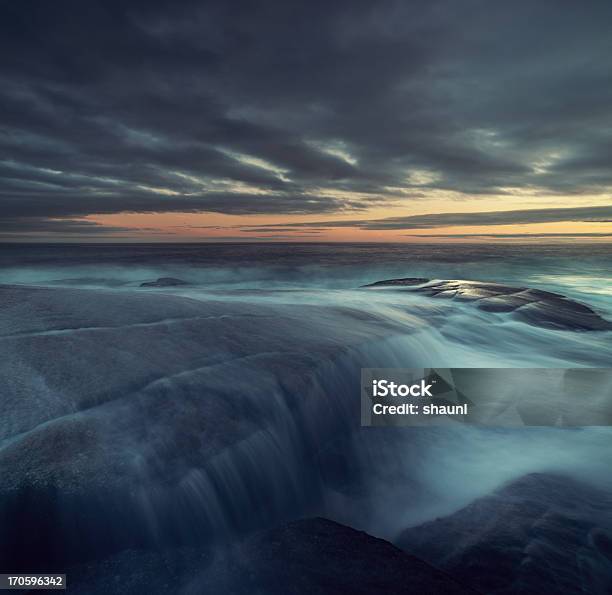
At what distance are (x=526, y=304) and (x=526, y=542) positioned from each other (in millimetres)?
9303

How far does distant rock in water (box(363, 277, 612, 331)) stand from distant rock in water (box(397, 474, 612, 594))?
697cm

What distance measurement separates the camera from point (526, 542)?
10.00 feet

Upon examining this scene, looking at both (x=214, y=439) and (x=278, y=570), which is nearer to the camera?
(x=278, y=570)

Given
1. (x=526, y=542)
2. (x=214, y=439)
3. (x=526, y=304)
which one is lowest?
(x=526, y=542)

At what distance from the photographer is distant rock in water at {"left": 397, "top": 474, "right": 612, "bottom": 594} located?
275cm

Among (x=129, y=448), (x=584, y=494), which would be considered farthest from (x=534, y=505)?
(x=129, y=448)

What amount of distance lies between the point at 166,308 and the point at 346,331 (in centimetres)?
241

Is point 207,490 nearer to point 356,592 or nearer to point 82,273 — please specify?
point 356,592

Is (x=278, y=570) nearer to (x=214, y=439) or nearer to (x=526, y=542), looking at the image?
(x=214, y=439)

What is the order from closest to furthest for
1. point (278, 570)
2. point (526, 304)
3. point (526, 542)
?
point (278, 570)
point (526, 542)
point (526, 304)

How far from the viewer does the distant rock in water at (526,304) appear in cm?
1011

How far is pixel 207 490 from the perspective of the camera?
288 centimetres

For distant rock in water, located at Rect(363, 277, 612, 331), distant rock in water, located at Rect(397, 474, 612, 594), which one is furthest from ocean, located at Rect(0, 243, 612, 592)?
distant rock in water, located at Rect(363, 277, 612, 331)

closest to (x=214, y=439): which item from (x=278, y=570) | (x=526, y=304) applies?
(x=278, y=570)
